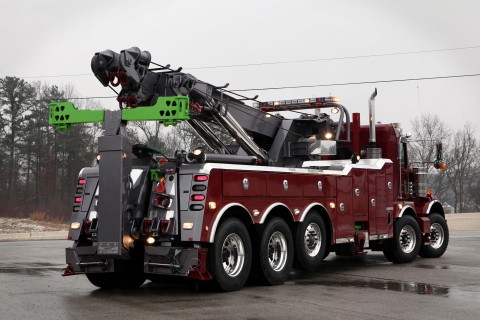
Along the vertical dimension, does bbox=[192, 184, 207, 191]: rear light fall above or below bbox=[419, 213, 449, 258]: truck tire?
above

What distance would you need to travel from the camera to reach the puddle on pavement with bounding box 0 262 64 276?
1280 cm

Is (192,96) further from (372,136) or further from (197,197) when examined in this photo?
(372,136)

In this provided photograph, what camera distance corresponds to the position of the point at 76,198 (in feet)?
34.0

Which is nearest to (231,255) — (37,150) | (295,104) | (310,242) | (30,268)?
(310,242)

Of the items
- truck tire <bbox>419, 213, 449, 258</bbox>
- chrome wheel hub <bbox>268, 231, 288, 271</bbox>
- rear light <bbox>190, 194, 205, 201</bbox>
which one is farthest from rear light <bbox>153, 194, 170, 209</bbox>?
truck tire <bbox>419, 213, 449, 258</bbox>

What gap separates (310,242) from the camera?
11625 millimetres

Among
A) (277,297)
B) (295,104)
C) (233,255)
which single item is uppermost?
(295,104)

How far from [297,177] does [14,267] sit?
6496mm

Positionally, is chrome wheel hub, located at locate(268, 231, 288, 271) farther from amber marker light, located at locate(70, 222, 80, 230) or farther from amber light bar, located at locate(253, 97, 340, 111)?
amber light bar, located at locate(253, 97, 340, 111)

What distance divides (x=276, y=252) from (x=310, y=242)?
102cm

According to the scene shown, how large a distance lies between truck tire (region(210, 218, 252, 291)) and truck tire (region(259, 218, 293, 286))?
0.35 metres

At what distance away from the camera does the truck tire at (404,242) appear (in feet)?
46.5

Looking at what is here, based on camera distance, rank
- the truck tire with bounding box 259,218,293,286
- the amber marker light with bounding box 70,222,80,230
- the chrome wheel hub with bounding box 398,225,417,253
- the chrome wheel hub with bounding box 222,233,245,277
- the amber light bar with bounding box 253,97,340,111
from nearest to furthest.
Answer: the chrome wheel hub with bounding box 222,233,245,277, the amber marker light with bounding box 70,222,80,230, the truck tire with bounding box 259,218,293,286, the amber light bar with bounding box 253,97,340,111, the chrome wheel hub with bounding box 398,225,417,253

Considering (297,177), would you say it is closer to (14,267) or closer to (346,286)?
(346,286)
